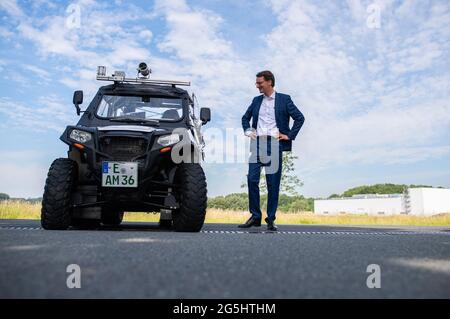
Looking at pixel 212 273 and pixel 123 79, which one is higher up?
pixel 123 79

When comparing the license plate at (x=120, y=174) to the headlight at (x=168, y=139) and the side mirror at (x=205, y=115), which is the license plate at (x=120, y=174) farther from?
the side mirror at (x=205, y=115)

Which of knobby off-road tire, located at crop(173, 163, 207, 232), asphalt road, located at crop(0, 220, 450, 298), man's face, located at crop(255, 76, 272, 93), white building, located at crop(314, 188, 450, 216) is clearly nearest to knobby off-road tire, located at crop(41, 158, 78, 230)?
knobby off-road tire, located at crop(173, 163, 207, 232)

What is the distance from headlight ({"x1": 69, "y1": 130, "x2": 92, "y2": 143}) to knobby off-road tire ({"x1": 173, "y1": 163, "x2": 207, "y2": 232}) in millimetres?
1075

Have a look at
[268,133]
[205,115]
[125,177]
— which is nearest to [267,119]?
[268,133]

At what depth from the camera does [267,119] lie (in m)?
5.70

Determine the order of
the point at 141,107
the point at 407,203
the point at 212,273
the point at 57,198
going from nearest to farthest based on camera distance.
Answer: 1. the point at 212,273
2. the point at 57,198
3. the point at 141,107
4. the point at 407,203

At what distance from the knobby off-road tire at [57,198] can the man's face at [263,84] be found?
268cm

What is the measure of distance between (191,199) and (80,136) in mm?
1403

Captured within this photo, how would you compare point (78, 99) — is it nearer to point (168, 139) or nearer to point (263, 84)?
point (168, 139)

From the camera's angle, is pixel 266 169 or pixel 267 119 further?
pixel 267 119

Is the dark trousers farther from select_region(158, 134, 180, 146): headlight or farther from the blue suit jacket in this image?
select_region(158, 134, 180, 146): headlight

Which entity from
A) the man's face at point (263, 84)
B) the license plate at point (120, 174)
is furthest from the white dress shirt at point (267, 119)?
the license plate at point (120, 174)

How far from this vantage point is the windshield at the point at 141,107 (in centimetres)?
584
